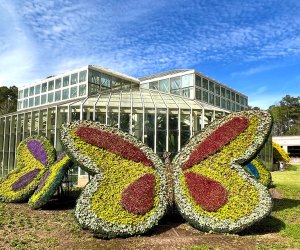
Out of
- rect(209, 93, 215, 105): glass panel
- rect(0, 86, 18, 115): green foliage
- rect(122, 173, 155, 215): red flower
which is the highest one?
rect(0, 86, 18, 115): green foliage

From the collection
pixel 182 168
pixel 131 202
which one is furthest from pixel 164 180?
pixel 131 202

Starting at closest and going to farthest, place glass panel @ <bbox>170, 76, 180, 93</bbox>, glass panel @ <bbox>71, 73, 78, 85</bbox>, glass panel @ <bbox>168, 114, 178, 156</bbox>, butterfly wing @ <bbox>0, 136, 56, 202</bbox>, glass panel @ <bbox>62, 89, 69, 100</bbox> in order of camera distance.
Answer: butterfly wing @ <bbox>0, 136, 56, 202</bbox>
glass panel @ <bbox>168, 114, 178, 156</bbox>
glass panel @ <bbox>71, 73, 78, 85</bbox>
glass panel @ <bbox>170, 76, 180, 93</bbox>
glass panel @ <bbox>62, 89, 69, 100</bbox>

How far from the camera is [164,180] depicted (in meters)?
10.5

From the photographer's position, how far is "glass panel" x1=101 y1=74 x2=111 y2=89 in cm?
3089

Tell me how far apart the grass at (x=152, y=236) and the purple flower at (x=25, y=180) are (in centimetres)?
242

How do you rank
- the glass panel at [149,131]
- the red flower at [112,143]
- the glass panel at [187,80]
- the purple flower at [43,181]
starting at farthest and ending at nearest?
the glass panel at [187,80] → the glass panel at [149,131] → the purple flower at [43,181] → the red flower at [112,143]

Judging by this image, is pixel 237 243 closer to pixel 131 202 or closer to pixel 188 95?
pixel 131 202

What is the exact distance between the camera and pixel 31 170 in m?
15.0

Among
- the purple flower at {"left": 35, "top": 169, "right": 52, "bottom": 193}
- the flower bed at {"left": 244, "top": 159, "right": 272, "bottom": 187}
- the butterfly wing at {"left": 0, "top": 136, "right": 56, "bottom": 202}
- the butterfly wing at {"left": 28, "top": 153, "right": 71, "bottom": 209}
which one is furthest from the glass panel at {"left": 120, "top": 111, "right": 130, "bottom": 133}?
the flower bed at {"left": 244, "top": 159, "right": 272, "bottom": 187}

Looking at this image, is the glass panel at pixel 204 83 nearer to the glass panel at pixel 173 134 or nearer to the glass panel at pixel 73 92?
the glass panel at pixel 173 134

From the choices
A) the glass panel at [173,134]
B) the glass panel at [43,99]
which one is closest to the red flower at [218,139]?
the glass panel at [173,134]

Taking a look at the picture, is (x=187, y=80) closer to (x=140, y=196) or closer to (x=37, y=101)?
(x=37, y=101)

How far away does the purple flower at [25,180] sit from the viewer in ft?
47.5

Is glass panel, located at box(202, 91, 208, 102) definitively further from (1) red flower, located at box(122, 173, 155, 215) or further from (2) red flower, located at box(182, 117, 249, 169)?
(1) red flower, located at box(122, 173, 155, 215)
